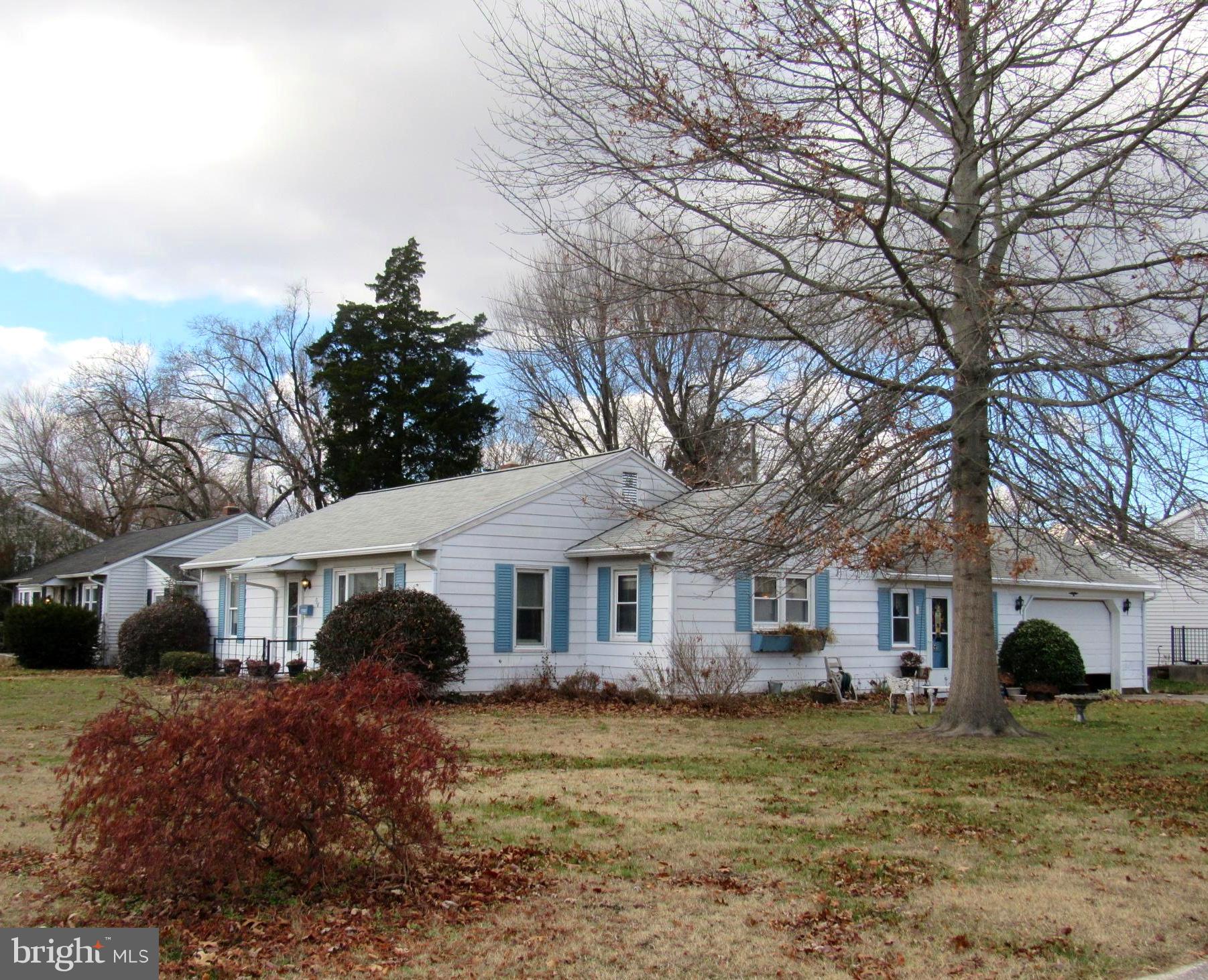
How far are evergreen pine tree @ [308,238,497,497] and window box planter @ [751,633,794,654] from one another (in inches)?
891

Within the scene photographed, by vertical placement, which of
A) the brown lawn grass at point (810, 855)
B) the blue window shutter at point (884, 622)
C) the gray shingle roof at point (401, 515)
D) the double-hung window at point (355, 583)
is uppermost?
the gray shingle roof at point (401, 515)

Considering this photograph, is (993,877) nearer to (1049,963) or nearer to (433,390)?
(1049,963)

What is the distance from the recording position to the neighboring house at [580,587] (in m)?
20.5

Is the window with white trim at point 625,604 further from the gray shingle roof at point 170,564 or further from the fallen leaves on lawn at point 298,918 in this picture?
the gray shingle roof at point 170,564

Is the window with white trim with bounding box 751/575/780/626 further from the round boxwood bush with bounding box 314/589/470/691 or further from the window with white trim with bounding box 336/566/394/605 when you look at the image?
the window with white trim with bounding box 336/566/394/605

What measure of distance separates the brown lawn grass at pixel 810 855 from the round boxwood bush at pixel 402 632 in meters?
4.28

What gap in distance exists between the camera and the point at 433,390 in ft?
141

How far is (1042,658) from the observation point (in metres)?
23.9

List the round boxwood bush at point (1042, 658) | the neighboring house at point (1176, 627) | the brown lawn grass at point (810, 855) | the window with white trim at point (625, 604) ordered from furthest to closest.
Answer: the neighboring house at point (1176, 627), the round boxwood bush at point (1042, 658), the window with white trim at point (625, 604), the brown lawn grass at point (810, 855)

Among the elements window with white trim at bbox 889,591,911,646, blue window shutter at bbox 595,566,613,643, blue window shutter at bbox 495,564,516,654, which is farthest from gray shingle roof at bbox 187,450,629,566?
window with white trim at bbox 889,591,911,646

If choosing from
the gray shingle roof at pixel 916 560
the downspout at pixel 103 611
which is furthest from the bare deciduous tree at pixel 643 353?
the downspout at pixel 103 611

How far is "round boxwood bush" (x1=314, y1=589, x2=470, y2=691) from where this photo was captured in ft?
61.3

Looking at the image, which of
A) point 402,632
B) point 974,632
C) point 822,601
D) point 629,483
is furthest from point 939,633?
point 402,632

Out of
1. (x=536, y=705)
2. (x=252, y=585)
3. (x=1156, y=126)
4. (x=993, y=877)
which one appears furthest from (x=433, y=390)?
(x=993, y=877)
